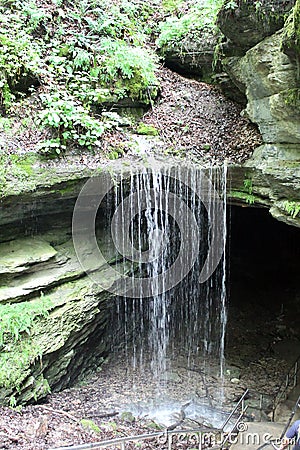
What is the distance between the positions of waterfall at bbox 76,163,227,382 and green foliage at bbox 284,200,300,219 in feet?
3.91

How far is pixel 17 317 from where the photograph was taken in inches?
212

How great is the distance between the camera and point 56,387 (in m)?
6.22

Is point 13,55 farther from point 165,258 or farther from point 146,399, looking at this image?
point 146,399

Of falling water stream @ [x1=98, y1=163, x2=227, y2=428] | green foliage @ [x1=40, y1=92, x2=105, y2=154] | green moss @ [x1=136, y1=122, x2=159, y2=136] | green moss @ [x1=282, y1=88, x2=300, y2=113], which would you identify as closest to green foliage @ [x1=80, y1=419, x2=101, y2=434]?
falling water stream @ [x1=98, y1=163, x2=227, y2=428]

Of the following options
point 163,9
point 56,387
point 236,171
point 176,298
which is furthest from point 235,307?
point 163,9

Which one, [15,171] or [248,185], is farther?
[248,185]

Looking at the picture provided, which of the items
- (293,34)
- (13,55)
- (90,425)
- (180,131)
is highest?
(13,55)

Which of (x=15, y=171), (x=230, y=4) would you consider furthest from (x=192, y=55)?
(x=15, y=171)

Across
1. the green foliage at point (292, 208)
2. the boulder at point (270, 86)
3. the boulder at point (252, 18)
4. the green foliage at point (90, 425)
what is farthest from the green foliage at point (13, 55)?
the green foliage at point (90, 425)

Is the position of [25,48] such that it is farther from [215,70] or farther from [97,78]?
[215,70]

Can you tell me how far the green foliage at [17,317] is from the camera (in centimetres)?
523

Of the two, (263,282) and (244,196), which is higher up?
(244,196)

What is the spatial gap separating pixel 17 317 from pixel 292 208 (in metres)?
4.37

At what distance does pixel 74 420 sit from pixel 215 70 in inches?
264
